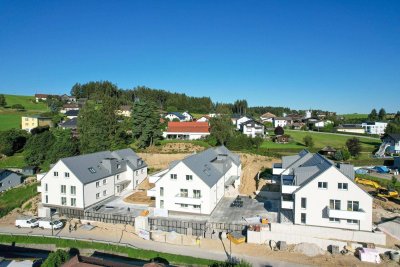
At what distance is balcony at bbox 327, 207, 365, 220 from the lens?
97.3 feet

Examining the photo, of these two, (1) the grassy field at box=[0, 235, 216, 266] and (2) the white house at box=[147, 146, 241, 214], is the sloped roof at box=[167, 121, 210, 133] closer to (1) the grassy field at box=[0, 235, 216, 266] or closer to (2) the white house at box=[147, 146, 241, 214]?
(2) the white house at box=[147, 146, 241, 214]

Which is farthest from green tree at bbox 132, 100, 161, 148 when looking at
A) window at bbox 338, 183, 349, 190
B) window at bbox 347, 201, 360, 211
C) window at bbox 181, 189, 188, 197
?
window at bbox 347, 201, 360, 211

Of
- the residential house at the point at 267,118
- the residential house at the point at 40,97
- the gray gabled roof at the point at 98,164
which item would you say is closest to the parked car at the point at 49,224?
the gray gabled roof at the point at 98,164

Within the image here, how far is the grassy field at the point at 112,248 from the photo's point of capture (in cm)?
2808

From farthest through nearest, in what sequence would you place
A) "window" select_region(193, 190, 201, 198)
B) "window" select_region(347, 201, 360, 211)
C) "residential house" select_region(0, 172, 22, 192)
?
1. "residential house" select_region(0, 172, 22, 192)
2. "window" select_region(193, 190, 201, 198)
3. "window" select_region(347, 201, 360, 211)

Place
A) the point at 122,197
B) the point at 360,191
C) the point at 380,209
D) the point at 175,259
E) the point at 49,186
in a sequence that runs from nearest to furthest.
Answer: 1. the point at 175,259
2. the point at 360,191
3. the point at 380,209
4. the point at 49,186
5. the point at 122,197

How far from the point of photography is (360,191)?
30.4 metres

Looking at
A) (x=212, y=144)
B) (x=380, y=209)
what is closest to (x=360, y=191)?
(x=380, y=209)

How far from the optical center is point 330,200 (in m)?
31.5

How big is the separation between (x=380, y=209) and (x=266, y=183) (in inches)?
604

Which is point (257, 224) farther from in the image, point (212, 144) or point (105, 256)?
point (212, 144)

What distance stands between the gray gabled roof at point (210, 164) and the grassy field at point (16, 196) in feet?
77.8

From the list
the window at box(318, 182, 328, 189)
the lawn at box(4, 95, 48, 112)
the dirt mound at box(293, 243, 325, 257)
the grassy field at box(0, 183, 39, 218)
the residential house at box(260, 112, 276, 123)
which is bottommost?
the dirt mound at box(293, 243, 325, 257)

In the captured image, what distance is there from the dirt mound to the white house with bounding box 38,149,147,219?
2612 centimetres
